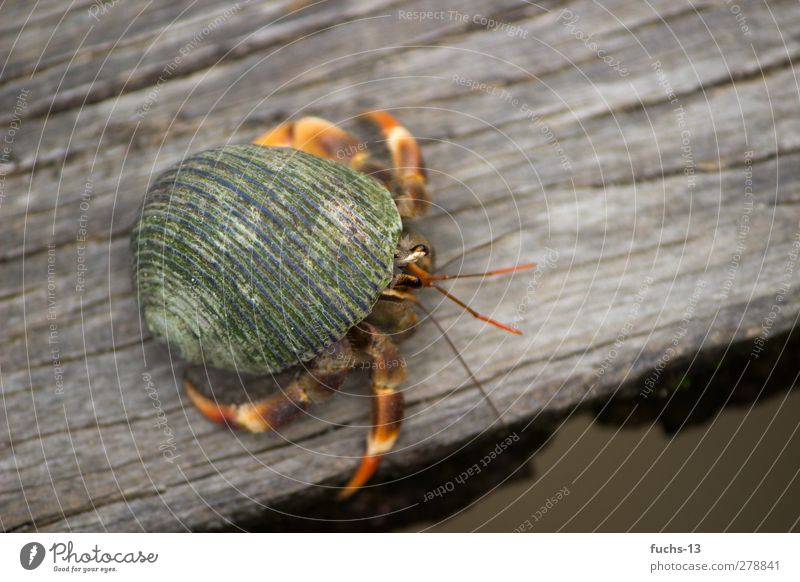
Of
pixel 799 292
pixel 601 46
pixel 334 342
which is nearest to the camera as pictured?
pixel 334 342

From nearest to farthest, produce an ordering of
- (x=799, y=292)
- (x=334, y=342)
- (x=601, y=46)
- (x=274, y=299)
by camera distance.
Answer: (x=274, y=299), (x=334, y=342), (x=799, y=292), (x=601, y=46)

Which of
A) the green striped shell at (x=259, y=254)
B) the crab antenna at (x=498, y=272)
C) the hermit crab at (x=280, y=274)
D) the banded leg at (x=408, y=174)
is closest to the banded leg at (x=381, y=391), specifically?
the hermit crab at (x=280, y=274)

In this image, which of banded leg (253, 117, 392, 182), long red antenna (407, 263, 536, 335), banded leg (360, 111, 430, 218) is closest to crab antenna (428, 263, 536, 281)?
long red antenna (407, 263, 536, 335)

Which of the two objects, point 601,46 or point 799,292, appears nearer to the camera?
point 799,292

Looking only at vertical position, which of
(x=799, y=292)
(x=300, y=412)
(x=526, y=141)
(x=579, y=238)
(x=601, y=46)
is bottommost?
(x=300, y=412)

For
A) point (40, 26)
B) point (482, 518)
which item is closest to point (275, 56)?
point (40, 26)

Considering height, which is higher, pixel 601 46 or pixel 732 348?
pixel 601 46

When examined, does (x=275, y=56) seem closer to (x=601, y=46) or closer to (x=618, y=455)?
(x=601, y=46)
